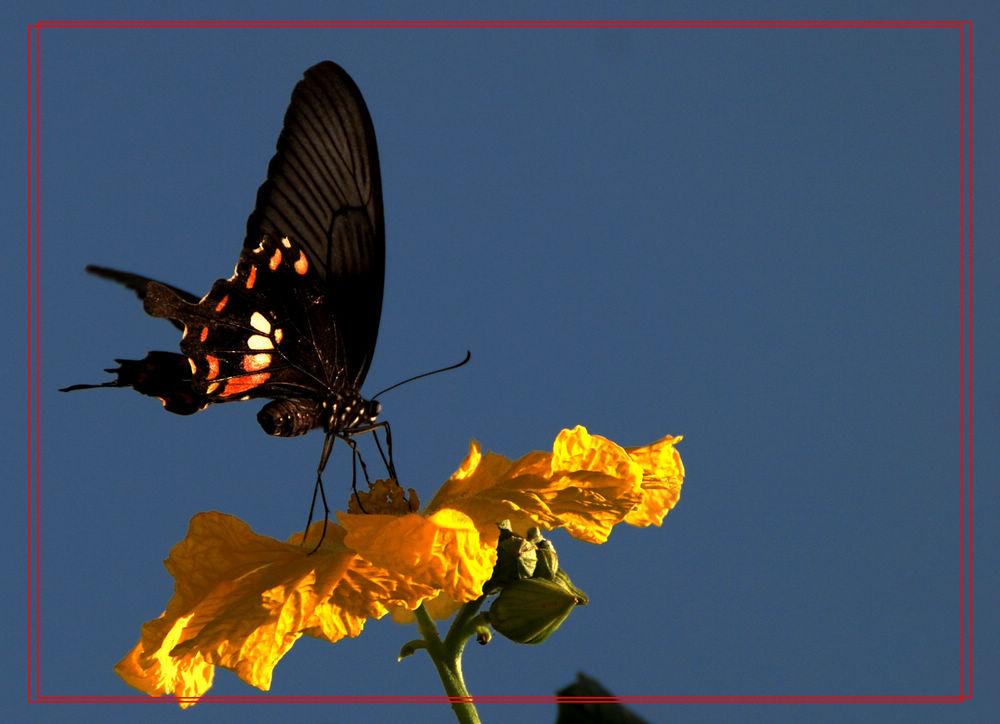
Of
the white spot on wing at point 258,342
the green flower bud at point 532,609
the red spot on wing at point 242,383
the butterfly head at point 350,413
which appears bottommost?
the green flower bud at point 532,609

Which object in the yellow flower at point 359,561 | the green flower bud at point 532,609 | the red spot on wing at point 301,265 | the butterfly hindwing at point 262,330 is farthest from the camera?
the red spot on wing at point 301,265

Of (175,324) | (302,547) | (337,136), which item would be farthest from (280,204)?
(302,547)

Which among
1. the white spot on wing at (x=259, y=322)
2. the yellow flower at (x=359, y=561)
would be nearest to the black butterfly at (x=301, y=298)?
the white spot on wing at (x=259, y=322)

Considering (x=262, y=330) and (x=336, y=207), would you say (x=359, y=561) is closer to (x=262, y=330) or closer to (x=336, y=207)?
(x=262, y=330)

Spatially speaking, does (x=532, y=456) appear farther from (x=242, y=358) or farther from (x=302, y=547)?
(x=242, y=358)

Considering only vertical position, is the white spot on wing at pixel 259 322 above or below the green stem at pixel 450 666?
above

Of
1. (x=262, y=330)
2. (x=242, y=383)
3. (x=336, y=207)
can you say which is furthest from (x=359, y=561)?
(x=336, y=207)

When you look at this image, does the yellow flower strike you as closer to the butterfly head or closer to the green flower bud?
the green flower bud

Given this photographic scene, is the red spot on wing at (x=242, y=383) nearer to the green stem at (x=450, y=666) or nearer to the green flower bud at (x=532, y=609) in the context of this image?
the green stem at (x=450, y=666)
